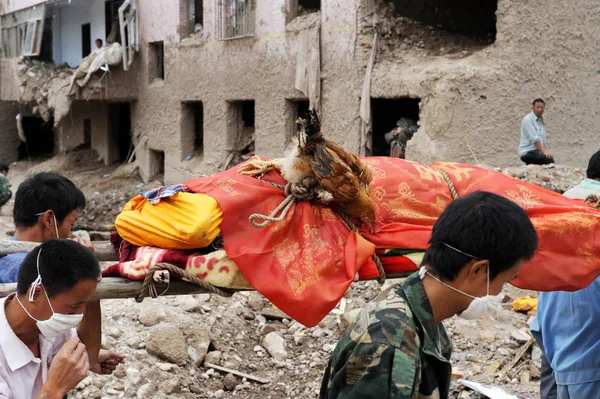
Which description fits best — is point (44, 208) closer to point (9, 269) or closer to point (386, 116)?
point (9, 269)

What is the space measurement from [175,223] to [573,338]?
1.79 m

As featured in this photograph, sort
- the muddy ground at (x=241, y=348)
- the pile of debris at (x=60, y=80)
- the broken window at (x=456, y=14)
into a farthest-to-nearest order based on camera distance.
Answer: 1. the pile of debris at (x=60, y=80)
2. the broken window at (x=456, y=14)
3. the muddy ground at (x=241, y=348)

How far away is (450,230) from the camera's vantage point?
1.90 m

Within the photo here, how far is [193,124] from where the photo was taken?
49.5ft

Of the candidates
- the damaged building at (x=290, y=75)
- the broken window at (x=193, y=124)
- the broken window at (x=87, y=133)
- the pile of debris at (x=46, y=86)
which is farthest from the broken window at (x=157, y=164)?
the broken window at (x=87, y=133)

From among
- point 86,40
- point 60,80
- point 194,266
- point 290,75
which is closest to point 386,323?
point 194,266

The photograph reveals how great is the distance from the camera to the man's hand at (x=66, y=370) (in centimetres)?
215

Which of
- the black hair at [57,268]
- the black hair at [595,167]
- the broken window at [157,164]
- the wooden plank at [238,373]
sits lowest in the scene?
the wooden plank at [238,373]

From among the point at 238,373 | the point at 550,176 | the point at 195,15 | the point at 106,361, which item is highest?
the point at 195,15

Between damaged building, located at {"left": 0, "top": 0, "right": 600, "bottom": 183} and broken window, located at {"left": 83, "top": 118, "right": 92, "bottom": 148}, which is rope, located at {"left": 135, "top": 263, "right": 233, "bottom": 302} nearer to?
damaged building, located at {"left": 0, "top": 0, "right": 600, "bottom": 183}

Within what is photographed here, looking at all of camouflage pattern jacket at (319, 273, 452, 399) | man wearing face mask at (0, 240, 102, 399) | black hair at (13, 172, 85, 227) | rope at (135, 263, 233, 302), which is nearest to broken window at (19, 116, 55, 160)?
black hair at (13, 172, 85, 227)

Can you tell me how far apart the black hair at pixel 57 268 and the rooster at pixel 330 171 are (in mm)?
1025

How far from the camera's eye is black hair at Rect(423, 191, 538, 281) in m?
1.88

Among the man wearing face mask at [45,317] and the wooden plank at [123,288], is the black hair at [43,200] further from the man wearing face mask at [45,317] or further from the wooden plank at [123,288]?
the man wearing face mask at [45,317]
